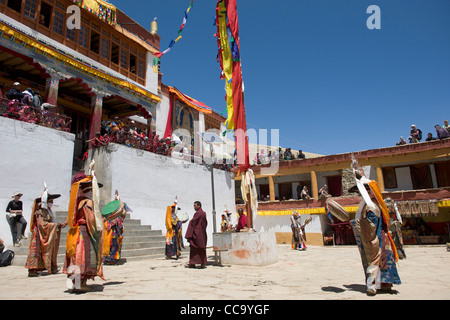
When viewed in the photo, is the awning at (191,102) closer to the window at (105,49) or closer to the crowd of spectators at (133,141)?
the crowd of spectators at (133,141)

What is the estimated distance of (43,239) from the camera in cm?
646

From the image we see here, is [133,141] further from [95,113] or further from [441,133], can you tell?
[441,133]

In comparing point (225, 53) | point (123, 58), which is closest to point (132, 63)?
point (123, 58)

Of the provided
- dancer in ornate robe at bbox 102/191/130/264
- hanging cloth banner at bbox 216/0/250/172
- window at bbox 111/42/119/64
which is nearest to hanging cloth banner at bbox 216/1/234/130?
hanging cloth banner at bbox 216/0/250/172

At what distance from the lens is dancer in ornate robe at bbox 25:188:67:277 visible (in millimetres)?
6266

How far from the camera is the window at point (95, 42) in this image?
15.0m

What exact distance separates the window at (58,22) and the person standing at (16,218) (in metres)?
8.15

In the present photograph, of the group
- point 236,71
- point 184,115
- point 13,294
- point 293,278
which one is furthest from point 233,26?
point 184,115

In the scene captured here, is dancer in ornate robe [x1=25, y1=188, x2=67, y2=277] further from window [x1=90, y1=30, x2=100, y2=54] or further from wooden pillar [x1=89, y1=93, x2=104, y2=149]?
window [x1=90, y1=30, x2=100, y2=54]

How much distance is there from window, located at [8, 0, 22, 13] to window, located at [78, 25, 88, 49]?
2351 millimetres

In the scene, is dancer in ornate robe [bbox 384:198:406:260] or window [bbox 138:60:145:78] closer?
dancer in ornate robe [bbox 384:198:406:260]

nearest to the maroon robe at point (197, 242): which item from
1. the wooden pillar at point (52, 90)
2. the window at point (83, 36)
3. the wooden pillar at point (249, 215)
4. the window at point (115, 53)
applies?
the wooden pillar at point (249, 215)
